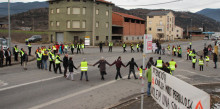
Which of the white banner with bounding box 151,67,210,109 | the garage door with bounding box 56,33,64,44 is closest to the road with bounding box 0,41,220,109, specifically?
the white banner with bounding box 151,67,210,109

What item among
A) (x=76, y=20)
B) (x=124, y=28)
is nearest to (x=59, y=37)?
(x=76, y=20)

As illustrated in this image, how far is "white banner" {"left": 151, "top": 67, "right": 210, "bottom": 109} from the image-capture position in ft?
15.6

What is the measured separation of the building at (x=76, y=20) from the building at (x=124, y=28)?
6.98m

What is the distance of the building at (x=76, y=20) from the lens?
45.4 meters

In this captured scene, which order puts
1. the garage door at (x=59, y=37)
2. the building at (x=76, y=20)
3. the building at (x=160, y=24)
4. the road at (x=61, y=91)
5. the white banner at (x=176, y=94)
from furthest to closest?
1. the building at (x=160, y=24)
2. the garage door at (x=59, y=37)
3. the building at (x=76, y=20)
4. the road at (x=61, y=91)
5. the white banner at (x=176, y=94)

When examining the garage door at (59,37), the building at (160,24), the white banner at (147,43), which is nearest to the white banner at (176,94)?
the white banner at (147,43)

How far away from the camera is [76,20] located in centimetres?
4556

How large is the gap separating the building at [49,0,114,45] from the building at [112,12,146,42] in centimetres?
698

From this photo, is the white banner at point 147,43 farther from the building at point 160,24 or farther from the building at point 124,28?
the building at point 160,24

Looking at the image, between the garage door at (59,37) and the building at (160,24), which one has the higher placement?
the building at (160,24)

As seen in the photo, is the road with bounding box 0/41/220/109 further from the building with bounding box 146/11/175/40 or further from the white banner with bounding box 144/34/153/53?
the building with bounding box 146/11/175/40

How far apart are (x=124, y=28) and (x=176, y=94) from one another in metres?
52.4

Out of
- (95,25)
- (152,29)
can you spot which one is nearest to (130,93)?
(95,25)

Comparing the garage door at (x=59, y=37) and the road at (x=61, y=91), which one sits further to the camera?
the garage door at (x=59, y=37)
